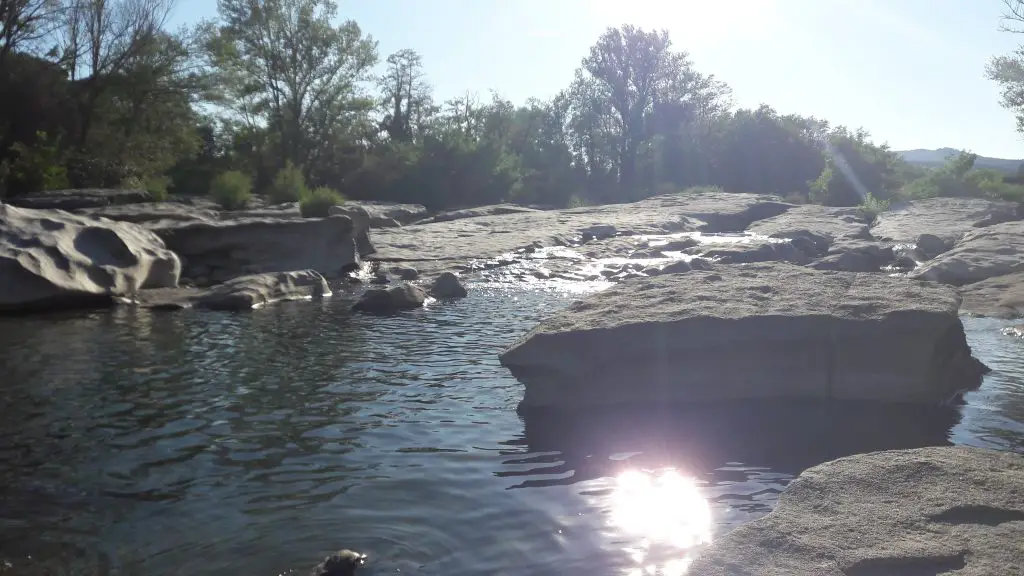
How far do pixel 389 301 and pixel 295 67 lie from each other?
26040 millimetres

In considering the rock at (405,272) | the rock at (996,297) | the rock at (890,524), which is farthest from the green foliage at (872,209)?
the rock at (890,524)

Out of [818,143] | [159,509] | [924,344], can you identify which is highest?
[818,143]

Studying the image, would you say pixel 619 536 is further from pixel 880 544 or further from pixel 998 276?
pixel 998 276

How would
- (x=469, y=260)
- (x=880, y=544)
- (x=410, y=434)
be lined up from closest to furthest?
(x=880, y=544), (x=410, y=434), (x=469, y=260)

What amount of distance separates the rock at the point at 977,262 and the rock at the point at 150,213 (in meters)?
12.7

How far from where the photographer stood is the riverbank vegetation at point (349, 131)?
25141mm

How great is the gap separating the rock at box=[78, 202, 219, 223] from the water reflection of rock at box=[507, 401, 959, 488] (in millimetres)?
11863

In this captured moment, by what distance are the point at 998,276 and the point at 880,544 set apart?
1126cm

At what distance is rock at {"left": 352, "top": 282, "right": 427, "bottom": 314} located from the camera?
11.0 meters

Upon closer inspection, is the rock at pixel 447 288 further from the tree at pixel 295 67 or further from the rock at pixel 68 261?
the tree at pixel 295 67

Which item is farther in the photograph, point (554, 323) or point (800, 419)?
point (554, 323)

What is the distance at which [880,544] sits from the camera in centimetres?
300

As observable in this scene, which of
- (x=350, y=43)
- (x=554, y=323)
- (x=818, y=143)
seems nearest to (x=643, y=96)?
(x=818, y=143)

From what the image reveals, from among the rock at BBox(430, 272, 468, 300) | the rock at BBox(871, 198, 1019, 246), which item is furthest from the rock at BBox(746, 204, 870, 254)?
the rock at BBox(430, 272, 468, 300)
